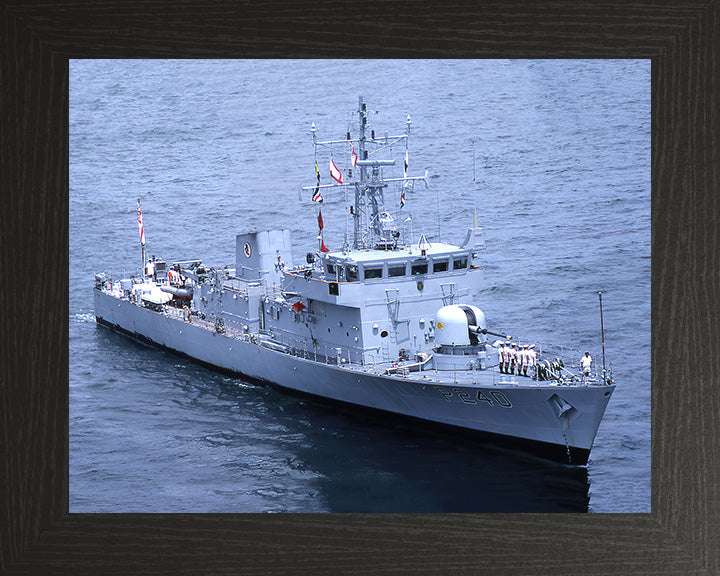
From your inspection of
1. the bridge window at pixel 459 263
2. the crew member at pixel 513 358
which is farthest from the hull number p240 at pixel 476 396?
the bridge window at pixel 459 263

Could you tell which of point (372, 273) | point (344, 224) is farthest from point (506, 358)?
point (344, 224)

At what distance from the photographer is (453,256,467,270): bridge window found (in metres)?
16.6

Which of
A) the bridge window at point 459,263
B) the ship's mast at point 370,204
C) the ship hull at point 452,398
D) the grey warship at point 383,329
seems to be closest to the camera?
the ship hull at point 452,398

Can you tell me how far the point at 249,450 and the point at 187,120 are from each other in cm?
442

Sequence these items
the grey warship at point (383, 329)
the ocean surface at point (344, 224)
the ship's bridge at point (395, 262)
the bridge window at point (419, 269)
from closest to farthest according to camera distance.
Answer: the ocean surface at point (344, 224) < the grey warship at point (383, 329) < the ship's bridge at point (395, 262) < the bridge window at point (419, 269)

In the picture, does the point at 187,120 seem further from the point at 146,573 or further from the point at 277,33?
the point at 146,573

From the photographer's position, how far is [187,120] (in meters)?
14.0

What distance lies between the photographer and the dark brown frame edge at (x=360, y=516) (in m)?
8.91

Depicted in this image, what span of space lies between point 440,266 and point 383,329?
127cm

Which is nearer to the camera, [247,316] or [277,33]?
[277,33]

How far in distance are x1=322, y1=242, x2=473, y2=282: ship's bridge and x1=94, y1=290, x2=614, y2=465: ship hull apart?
143cm

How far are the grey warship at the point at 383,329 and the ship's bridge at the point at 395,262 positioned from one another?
0.02 m

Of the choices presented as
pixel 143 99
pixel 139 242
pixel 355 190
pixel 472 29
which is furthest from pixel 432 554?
pixel 139 242

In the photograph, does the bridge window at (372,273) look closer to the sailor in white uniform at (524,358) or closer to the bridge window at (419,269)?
the bridge window at (419,269)
